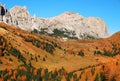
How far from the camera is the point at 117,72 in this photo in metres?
193

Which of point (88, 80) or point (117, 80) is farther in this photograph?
point (88, 80)

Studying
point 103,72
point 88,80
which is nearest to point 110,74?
point 103,72

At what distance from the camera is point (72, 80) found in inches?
7825

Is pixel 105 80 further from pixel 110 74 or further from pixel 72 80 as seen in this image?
pixel 72 80

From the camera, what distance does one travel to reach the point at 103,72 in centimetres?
19200

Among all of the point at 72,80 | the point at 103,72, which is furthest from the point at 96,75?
the point at 72,80

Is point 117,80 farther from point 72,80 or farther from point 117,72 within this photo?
point 72,80

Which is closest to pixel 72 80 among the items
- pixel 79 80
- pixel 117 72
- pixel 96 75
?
pixel 79 80

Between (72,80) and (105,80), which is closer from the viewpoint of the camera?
(105,80)

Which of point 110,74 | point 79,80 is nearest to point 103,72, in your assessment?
point 110,74

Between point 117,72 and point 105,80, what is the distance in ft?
40.9

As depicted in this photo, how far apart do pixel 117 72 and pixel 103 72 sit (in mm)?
10063

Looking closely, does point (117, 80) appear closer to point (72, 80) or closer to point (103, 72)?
point (103, 72)

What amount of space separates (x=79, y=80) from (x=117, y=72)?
91.0 ft
